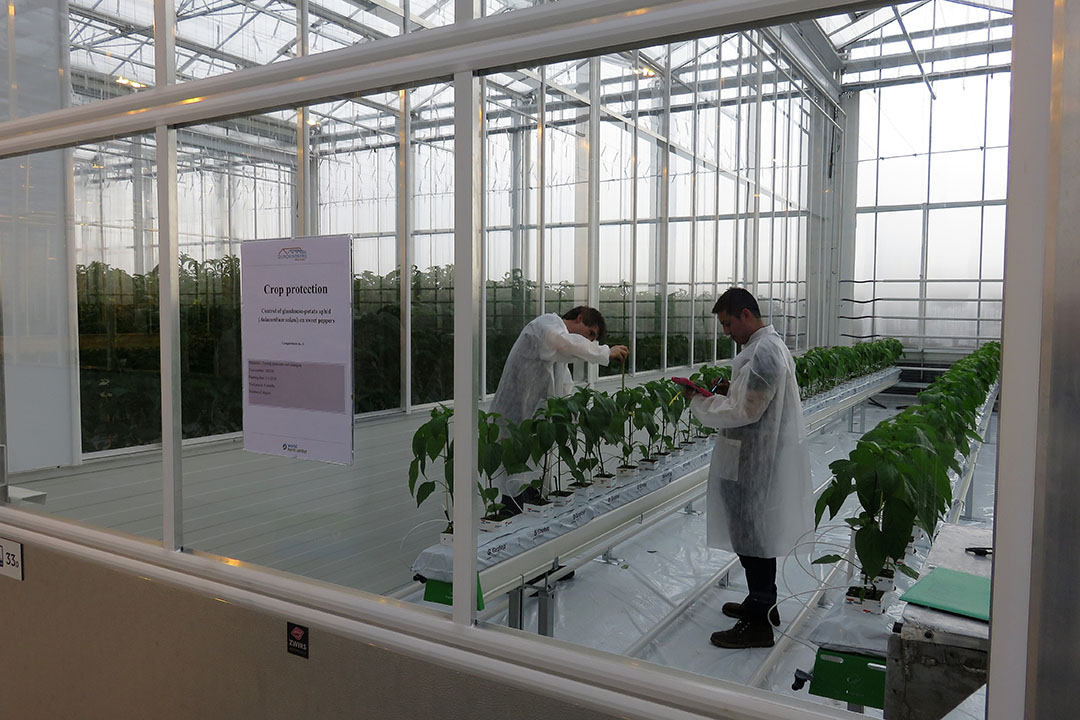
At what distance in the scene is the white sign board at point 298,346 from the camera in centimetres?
199

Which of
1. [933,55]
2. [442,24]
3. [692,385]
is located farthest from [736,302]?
[442,24]

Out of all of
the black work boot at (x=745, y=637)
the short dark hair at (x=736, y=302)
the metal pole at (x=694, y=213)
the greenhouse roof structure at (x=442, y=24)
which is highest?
the greenhouse roof structure at (x=442, y=24)

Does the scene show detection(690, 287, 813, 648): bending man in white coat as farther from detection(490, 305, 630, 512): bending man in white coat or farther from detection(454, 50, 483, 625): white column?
detection(454, 50, 483, 625): white column

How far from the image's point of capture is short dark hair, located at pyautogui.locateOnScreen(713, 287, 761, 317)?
1.65m

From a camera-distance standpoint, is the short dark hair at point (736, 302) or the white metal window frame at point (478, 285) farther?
the short dark hair at point (736, 302)

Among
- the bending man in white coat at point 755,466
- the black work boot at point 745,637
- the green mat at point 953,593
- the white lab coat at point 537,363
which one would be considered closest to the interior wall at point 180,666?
the black work boot at point 745,637

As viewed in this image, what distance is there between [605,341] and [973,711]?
41.2 inches

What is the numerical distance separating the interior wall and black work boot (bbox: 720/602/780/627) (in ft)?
1.13

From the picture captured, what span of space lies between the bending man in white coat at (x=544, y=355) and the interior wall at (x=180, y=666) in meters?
0.54

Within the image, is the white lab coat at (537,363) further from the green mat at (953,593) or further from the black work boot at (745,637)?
the green mat at (953,593)

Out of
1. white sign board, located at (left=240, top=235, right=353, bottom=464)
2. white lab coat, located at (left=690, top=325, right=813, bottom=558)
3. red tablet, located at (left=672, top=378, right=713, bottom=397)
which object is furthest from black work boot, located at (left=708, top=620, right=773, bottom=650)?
white sign board, located at (left=240, top=235, right=353, bottom=464)

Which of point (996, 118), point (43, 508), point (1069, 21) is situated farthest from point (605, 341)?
point (43, 508)

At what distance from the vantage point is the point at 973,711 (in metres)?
1.18

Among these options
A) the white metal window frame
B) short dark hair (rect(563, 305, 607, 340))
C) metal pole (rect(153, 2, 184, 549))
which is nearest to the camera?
the white metal window frame
